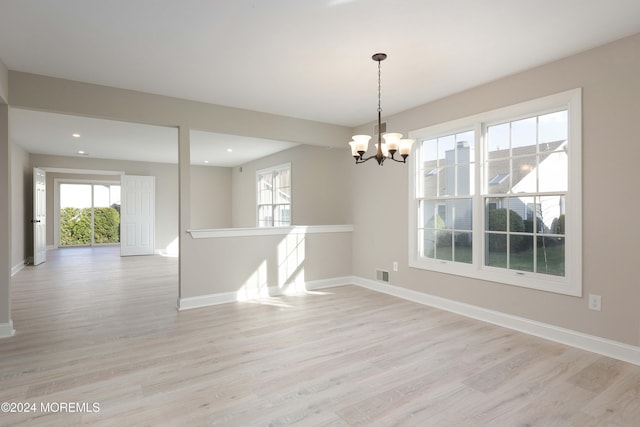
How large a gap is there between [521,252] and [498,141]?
1.20m

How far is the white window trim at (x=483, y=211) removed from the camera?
9.93 feet

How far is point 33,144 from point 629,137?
9390mm

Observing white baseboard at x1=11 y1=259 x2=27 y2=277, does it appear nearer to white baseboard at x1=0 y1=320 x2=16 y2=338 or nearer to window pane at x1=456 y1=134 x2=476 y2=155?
white baseboard at x1=0 y1=320 x2=16 y2=338

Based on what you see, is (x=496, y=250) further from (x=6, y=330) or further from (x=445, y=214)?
(x=6, y=330)

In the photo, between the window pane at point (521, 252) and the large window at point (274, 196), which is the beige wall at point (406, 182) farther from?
the large window at point (274, 196)

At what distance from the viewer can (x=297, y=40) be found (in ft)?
9.13

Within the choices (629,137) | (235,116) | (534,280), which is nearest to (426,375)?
(534,280)

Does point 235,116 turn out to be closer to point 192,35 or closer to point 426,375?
point 192,35

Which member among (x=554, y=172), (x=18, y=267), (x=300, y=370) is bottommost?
(x=300, y=370)

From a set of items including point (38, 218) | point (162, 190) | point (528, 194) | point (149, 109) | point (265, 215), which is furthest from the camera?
point (162, 190)

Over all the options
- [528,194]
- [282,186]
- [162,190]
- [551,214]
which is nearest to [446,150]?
[528,194]

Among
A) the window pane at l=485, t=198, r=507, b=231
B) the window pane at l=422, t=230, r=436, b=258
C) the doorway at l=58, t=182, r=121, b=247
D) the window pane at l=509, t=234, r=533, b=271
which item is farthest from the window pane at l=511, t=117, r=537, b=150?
the doorway at l=58, t=182, r=121, b=247

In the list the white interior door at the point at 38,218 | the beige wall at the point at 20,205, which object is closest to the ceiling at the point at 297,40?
the beige wall at the point at 20,205

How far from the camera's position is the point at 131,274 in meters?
6.43
